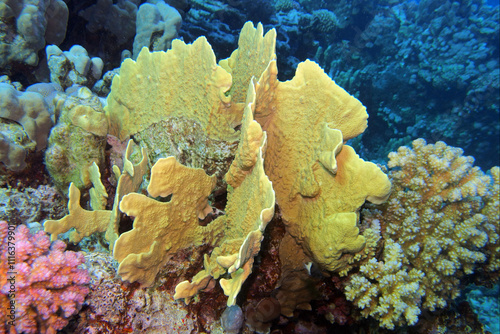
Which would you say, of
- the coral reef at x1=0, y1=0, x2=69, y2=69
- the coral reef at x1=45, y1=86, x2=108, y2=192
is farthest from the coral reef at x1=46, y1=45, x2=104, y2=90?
the coral reef at x1=45, y1=86, x2=108, y2=192

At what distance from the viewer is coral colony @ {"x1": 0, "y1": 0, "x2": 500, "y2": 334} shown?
5.82ft

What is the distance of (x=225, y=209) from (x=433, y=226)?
2.10 meters

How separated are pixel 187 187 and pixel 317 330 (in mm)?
1981

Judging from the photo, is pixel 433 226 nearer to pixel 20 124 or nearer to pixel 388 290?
pixel 388 290

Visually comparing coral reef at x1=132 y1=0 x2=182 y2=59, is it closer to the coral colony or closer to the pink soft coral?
the coral colony

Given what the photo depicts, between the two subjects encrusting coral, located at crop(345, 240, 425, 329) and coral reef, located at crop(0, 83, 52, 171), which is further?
coral reef, located at crop(0, 83, 52, 171)

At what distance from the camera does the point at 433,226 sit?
8.31 feet

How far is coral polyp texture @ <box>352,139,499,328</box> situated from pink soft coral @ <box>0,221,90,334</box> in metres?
2.22

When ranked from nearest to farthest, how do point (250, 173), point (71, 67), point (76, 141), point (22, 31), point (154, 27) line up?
point (250, 173) → point (76, 141) → point (22, 31) → point (71, 67) → point (154, 27)

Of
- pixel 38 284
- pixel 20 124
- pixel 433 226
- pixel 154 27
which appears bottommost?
pixel 38 284

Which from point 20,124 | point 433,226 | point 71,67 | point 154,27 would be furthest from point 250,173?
point 154,27

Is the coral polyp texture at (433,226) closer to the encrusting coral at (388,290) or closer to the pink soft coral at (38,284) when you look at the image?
the encrusting coral at (388,290)

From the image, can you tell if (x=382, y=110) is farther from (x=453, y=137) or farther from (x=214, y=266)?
(x=214, y=266)

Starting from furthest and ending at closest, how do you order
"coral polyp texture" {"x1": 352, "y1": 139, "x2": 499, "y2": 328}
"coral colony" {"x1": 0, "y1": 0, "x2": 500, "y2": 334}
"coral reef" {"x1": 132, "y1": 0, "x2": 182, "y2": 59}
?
"coral reef" {"x1": 132, "y1": 0, "x2": 182, "y2": 59}
"coral polyp texture" {"x1": 352, "y1": 139, "x2": 499, "y2": 328}
"coral colony" {"x1": 0, "y1": 0, "x2": 500, "y2": 334}
